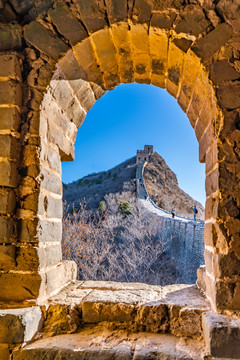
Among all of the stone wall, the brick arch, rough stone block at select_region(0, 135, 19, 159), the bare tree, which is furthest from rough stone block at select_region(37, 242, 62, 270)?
the stone wall

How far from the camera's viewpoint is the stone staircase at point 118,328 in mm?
1454

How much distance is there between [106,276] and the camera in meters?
12.2

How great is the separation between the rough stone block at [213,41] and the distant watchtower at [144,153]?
37.7m

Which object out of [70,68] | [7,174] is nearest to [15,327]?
[7,174]

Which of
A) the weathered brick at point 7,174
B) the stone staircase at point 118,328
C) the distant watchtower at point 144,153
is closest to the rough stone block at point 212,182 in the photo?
the stone staircase at point 118,328

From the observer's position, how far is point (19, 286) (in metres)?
1.74

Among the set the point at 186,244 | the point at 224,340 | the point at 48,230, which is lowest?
the point at 186,244

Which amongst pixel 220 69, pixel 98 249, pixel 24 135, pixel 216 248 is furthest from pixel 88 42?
pixel 98 249

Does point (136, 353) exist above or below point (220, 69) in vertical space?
below

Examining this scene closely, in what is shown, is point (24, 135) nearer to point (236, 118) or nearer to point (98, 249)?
point (236, 118)

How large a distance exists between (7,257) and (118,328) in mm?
918

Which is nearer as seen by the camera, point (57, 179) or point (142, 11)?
point (142, 11)

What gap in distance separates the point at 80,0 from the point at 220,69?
118 centimetres

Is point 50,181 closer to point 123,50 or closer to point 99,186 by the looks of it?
A: point 123,50
